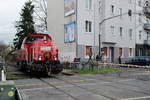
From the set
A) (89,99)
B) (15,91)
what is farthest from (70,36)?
(15,91)

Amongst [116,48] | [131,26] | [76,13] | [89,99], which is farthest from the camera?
[131,26]

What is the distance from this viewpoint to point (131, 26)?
132ft

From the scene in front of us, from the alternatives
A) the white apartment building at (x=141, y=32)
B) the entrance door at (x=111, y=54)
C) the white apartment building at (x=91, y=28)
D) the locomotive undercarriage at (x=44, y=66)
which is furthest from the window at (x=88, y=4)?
the locomotive undercarriage at (x=44, y=66)

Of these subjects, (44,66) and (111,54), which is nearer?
(44,66)

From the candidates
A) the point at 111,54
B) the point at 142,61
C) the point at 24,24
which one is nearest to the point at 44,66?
the point at 142,61

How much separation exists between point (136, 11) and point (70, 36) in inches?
609

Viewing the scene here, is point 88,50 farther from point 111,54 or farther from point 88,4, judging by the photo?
point 88,4

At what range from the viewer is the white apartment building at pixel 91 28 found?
32.6 meters

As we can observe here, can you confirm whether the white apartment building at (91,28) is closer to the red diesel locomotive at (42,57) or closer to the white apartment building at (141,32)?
the white apartment building at (141,32)

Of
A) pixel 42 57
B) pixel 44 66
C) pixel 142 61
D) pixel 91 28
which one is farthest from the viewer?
pixel 91 28

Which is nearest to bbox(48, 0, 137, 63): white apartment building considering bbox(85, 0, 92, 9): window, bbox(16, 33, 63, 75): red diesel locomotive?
bbox(85, 0, 92, 9): window

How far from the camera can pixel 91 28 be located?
3366 cm

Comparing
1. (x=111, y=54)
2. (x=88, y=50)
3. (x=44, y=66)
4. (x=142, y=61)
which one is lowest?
(x=44, y=66)

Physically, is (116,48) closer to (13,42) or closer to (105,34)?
(105,34)
